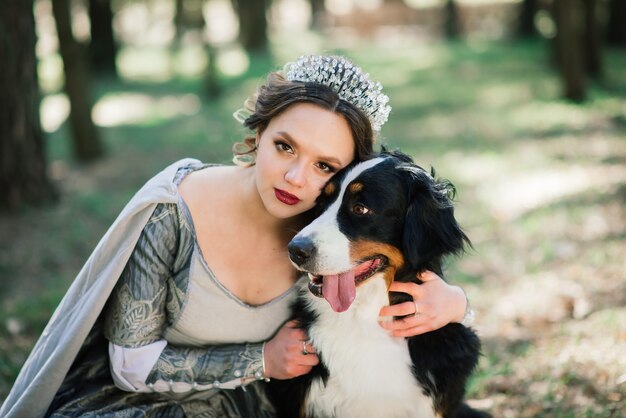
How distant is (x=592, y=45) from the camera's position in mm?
12781

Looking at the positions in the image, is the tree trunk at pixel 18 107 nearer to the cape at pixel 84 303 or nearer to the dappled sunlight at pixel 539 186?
the cape at pixel 84 303

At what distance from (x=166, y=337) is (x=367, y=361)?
35.0 inches

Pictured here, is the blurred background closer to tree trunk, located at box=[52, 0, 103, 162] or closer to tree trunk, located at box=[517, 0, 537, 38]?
tree trunk, located at box=[52, 0, 103, 162]

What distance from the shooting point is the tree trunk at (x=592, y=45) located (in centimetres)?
1261

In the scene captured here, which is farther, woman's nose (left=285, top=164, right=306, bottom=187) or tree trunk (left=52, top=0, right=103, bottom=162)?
tree trunk (left=52, top=0, right=103, bottom=162)

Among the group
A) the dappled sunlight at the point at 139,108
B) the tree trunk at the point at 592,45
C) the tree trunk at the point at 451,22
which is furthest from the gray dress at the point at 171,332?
the tree trunk at the point at 451,22

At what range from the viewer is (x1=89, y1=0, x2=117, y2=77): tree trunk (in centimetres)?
1720

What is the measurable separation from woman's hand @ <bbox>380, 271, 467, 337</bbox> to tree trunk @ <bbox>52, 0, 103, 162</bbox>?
7.23m

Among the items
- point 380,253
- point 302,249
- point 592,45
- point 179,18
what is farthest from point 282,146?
point 179,18

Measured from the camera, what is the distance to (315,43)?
24.5m

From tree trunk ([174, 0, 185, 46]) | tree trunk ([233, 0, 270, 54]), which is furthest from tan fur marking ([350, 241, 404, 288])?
tree trunk ([233, 0, 270, 54])

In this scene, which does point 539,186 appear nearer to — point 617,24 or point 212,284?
point 212,284

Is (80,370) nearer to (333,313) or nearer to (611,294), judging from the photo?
(333,313)

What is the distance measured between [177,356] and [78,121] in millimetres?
7152
